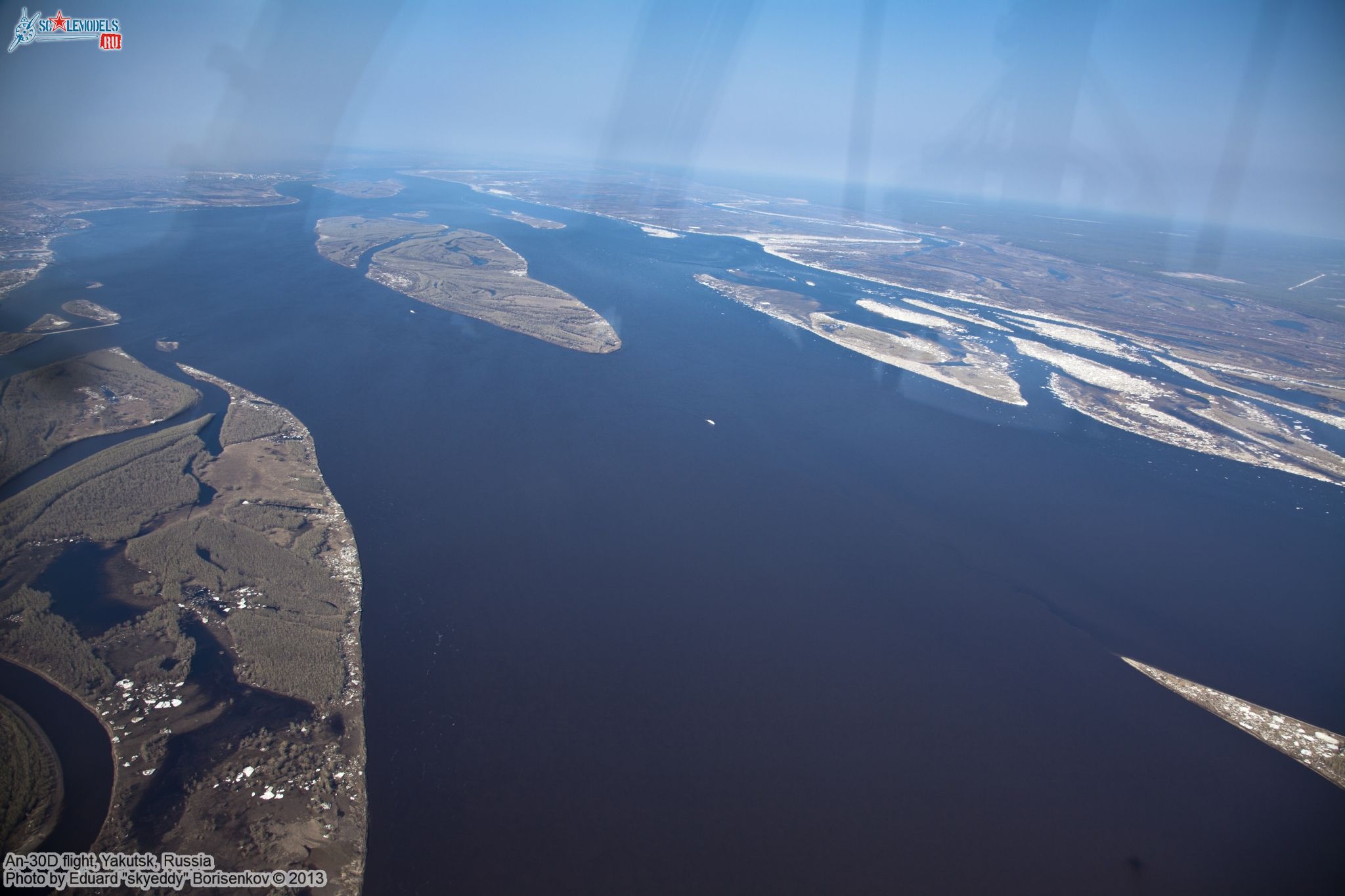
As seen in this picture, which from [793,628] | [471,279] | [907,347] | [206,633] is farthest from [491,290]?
[793,628]

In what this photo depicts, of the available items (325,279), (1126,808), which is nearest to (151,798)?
(1126,808)

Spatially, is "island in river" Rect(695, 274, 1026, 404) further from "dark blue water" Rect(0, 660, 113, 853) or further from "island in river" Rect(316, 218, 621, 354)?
"dark blue water" Rect(0, 660, 113, 853)

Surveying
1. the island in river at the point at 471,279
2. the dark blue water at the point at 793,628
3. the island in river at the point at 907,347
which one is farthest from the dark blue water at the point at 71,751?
the island in river at the point at 907,347

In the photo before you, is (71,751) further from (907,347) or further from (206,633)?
(907,347)

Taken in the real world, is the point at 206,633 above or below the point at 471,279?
below

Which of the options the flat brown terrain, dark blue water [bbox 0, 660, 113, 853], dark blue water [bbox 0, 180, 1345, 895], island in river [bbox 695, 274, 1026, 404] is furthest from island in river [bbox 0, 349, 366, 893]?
island in river [bbox 695, 274, 1026, 404]

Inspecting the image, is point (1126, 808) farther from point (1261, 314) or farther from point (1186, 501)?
point (1261, 314)
